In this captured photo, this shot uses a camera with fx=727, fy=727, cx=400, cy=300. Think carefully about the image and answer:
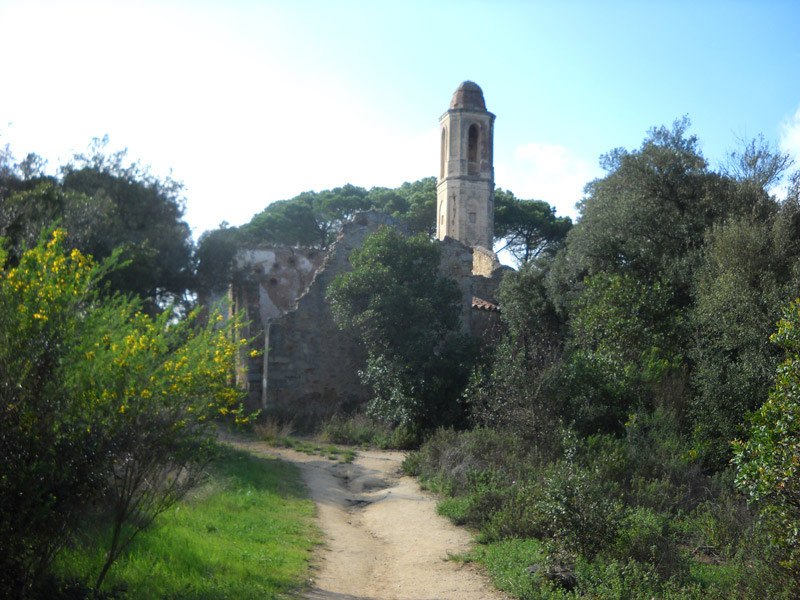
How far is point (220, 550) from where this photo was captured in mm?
7562

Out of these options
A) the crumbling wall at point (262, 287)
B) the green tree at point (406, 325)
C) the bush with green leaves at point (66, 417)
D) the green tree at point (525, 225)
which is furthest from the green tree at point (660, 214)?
the green tree at point (525, 225)

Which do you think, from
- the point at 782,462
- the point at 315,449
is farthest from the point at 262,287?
the point at 782,462

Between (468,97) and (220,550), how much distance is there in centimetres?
3240

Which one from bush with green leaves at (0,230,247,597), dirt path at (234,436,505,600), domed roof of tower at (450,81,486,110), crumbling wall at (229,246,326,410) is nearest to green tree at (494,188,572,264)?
domed roof of tower at (450,81,486,110)

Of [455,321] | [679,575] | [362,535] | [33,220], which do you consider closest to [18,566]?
[362,535]

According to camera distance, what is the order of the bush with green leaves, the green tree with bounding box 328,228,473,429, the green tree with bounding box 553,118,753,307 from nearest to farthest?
the bush with green leaves < the green tree with bounding box 553,118,753,307 < the green tree with bounding box 328,228,473,429

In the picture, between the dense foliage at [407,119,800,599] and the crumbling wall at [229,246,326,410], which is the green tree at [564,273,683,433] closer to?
the dense foliage at [407,119,800,599]

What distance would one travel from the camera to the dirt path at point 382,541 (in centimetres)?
733

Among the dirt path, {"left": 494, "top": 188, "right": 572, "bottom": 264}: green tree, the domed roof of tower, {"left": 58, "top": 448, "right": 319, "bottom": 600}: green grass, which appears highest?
the domed roof of tower

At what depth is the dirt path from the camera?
733 centimetres

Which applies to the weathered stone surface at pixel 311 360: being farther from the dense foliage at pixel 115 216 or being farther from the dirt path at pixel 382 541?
the dirt path at pixel 382 541

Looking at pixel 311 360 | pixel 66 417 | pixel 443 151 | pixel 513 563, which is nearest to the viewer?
pixel 66 417

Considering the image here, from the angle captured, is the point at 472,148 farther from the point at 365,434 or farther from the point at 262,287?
the point at 365,434

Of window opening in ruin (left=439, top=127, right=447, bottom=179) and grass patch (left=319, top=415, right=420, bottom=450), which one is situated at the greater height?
window opening in ruin (left=439, top=127, right=447, bottom=179)
